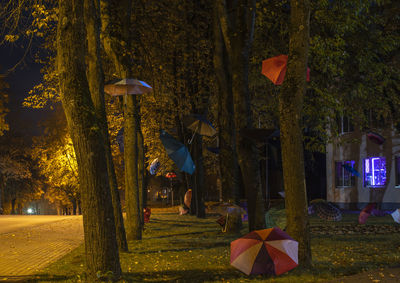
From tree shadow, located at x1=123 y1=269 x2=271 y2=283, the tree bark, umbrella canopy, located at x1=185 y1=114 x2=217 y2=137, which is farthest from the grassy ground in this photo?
umbrella canopy, located at x1=185 y1=114 x2=217 y2=137

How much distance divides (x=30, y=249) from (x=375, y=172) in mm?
22496

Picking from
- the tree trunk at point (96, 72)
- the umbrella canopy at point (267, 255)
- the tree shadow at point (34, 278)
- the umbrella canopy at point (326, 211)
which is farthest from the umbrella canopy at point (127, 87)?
the umbrella canopy at point (326, 211)

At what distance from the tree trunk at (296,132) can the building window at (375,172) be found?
2164cm

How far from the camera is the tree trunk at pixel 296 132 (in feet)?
30.0

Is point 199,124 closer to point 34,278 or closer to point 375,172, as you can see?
point 34,278

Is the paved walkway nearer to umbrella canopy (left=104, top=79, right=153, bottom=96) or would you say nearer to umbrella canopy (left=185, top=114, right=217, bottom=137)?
umbrella canopy (left=104, top=79, right=153, bottom=96)

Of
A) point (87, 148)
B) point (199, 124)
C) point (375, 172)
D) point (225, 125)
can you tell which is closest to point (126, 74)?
point (225, 125)

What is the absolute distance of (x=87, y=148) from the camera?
769 centimetres

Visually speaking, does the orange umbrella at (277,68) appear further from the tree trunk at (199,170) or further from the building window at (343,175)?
the building window at (343,175)

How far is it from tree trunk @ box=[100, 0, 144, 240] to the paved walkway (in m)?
2.17

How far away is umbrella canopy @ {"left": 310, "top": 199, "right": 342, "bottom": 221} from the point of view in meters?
21.1

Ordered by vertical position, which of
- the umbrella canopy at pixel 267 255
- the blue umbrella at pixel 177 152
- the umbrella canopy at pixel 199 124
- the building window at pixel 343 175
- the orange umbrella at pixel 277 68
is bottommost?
the umbrella canopy at pixel 267 255

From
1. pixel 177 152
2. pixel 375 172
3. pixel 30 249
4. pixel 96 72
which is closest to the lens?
pixel 96 72

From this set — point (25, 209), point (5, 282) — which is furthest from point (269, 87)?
point (25, 209)
